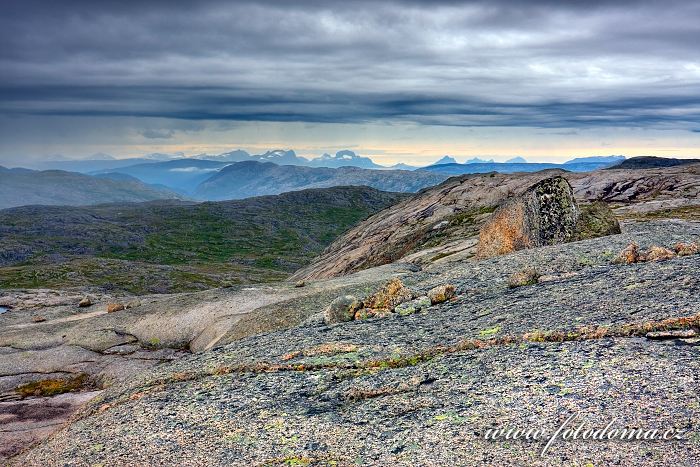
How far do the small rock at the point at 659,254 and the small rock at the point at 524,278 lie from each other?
5145 millimetres

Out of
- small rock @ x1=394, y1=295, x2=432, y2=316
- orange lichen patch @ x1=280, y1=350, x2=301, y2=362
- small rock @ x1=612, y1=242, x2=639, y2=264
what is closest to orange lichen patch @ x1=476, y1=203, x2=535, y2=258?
small rock @ x1=612, y1=242, x2=639, y2=264

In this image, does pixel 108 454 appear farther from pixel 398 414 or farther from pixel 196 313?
pixel 196 313

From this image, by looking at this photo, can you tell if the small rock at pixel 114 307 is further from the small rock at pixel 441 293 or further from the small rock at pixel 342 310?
the small rock at pixel 441 293

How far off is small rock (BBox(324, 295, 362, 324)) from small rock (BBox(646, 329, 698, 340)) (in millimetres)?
13031

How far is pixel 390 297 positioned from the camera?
997 inches

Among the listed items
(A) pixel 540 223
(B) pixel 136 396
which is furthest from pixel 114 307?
(A) pixel 540 223

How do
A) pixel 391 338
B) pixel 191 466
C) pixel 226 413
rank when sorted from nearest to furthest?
pixel 191 466 → pixel 226 413 → pixel 391 338

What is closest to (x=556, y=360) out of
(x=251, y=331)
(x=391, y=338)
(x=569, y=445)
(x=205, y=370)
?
(x=569, y=445)

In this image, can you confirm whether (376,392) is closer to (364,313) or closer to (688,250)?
(364,313)

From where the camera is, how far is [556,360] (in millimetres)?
15312

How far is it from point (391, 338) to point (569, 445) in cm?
892

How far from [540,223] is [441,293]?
792 inches

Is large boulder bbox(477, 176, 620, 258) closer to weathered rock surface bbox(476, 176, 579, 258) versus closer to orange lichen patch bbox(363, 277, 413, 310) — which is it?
weathered rock surface bbox(476, 176, 579, 258)

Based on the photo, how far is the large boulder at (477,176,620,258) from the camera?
1611 inches
